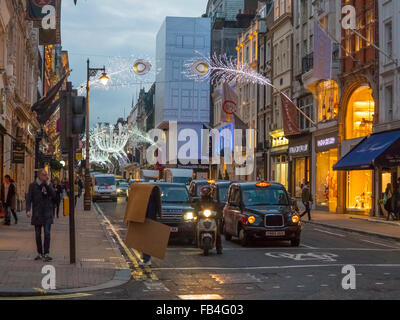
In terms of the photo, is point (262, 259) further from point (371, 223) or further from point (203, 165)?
point (203, 165)

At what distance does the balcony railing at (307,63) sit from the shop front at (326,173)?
4414mm

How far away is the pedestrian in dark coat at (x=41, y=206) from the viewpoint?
47.3 ft

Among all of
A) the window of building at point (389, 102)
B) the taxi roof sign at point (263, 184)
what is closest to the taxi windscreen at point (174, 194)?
the taxi roof sign at point (263, 184)

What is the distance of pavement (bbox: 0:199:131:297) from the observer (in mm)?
10875

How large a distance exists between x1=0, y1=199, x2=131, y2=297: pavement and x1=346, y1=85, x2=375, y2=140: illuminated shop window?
20.0 meters

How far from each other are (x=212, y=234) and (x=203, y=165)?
7568 centimetres

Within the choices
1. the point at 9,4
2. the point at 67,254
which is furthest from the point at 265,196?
the point at 9,4

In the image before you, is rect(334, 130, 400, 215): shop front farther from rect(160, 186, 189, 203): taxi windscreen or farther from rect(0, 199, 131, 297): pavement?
rect(0, 199, 131, 297): pavement

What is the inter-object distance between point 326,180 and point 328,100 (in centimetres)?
496

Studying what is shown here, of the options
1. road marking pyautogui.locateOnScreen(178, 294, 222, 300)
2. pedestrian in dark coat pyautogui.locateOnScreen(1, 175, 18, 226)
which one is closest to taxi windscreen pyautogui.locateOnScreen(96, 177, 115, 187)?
pedestrian in dark coat pyautogui.locateOnScreen(1, 175, 18, 226)

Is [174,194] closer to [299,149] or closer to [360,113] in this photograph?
[360,113]

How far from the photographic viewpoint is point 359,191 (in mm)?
38281

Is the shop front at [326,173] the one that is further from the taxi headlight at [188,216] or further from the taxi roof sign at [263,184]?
the taxi headlight at [188,216]
